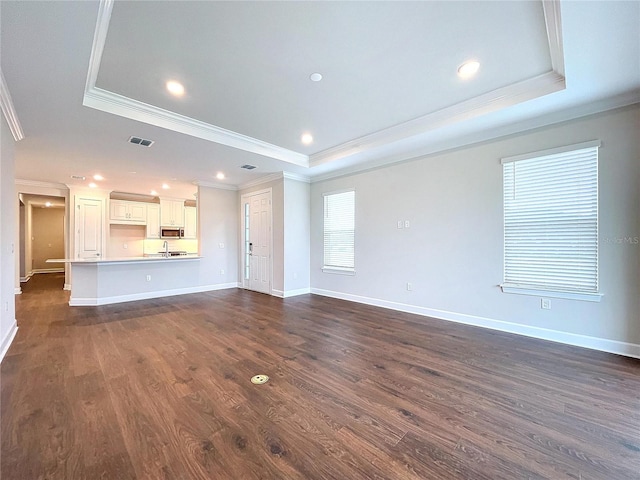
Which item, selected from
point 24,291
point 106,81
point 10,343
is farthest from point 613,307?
point 24,291

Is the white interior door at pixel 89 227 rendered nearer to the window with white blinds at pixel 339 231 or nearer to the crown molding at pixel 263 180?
the crown molding at pixel 263 180

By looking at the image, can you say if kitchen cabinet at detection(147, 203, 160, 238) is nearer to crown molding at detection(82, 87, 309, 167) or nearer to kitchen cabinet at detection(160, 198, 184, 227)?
kitchen cabinet at detection(160, 198, 184, 227)

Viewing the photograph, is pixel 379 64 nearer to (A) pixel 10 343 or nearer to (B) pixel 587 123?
(B) pixel 587 123

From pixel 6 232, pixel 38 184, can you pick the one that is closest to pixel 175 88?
pixel 6 232

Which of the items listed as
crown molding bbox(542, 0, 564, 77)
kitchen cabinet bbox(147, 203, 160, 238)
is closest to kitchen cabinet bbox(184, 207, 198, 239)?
kitchen cabinet bbox(147, 203, 160, 238)

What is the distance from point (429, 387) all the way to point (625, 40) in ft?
10.0

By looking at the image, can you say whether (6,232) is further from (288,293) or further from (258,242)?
(288,293)

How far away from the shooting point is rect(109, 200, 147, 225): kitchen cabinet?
765cm

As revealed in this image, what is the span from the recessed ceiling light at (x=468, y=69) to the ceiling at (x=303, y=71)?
0.22 ft

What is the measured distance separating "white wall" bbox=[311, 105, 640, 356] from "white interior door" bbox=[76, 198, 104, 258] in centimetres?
622

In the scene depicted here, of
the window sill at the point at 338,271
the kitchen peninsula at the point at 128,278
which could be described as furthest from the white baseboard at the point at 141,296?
the window sill at the point at 338,271

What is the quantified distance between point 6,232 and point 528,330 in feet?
20.8

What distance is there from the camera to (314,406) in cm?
199

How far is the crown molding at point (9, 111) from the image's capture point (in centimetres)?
247
